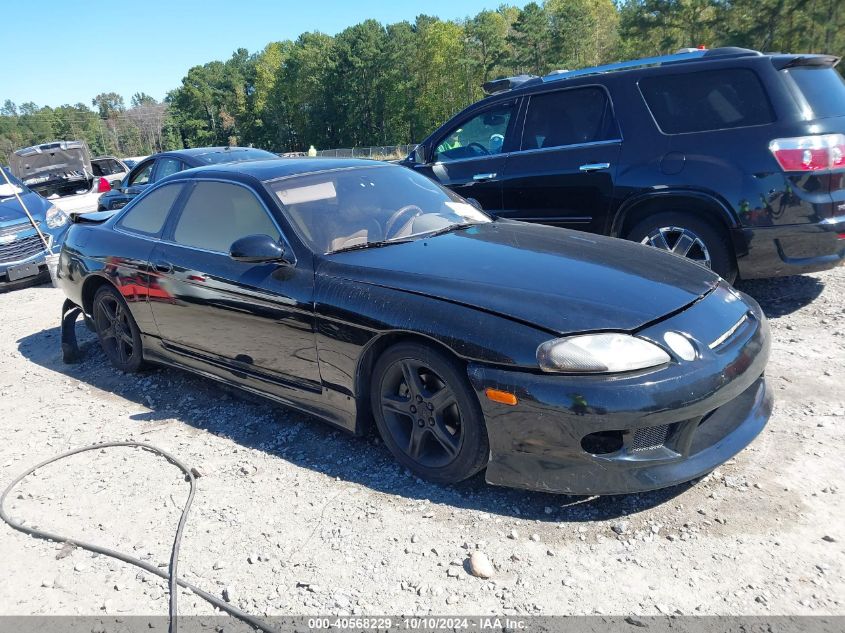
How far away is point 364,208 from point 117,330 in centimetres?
241

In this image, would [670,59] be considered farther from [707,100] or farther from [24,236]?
[24,236]

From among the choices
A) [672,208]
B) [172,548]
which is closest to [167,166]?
[672,208]

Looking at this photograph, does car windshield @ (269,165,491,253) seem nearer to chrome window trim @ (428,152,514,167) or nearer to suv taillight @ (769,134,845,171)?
chrome window trim @ (428,152,514,167)

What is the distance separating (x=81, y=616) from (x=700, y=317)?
2.79 m

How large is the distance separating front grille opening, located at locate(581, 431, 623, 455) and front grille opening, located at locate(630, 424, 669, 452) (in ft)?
0.20

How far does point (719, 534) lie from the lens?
8.36 feet

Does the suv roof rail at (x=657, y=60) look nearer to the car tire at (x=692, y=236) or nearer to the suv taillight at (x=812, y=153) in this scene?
the suv taillight at (x=812, y=153)

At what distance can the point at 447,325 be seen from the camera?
2.75m

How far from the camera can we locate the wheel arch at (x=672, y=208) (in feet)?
15.2

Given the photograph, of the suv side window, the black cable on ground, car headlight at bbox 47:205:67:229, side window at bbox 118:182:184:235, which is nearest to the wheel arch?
the suv side window

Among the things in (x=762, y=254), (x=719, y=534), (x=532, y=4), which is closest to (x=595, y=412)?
(x=719, y=534)

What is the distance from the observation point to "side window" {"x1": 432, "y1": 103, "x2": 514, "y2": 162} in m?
5.96

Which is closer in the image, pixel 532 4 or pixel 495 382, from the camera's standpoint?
pixel 495 382

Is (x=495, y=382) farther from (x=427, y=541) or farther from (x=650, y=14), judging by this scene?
(x=650, y=14)
